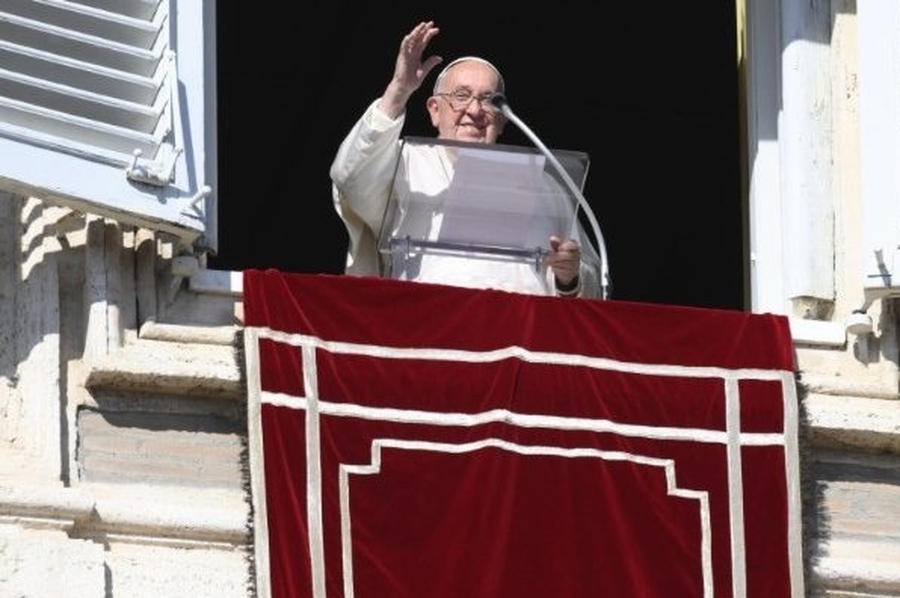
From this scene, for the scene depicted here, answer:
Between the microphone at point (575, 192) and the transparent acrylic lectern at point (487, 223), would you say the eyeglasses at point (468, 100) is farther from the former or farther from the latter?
the transparent acrylic lectern at point (487, 223)

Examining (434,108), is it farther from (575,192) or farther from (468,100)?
(575,192)

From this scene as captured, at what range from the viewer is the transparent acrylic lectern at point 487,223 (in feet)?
37.1

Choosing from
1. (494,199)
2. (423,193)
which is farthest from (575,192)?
(423,193)

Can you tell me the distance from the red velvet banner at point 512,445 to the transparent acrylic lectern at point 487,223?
0.31 m

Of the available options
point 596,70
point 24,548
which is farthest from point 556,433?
point 596,70

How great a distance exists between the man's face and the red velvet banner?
→ 825mm

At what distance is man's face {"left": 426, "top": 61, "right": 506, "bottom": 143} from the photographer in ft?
38.6

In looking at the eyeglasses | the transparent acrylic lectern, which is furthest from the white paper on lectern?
the eyeglasses

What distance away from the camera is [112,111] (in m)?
10.9

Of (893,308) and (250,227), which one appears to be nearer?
(893,308)

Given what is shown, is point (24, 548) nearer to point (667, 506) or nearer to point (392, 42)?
point (667, 506)

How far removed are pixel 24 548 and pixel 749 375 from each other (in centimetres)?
176

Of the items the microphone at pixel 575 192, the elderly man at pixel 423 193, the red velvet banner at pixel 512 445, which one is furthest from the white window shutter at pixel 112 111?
the microphone at pixel 575 192

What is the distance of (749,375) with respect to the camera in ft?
36.5
